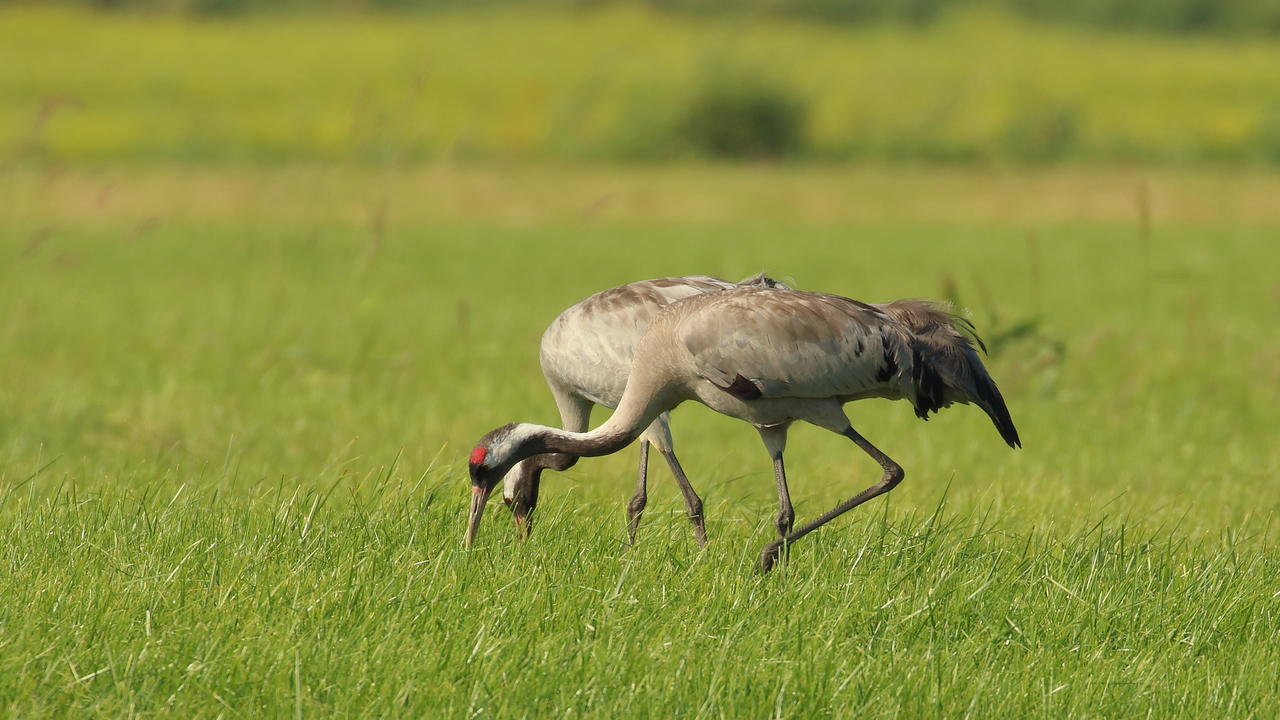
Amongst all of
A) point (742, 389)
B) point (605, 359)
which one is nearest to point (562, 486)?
point (605, 359)

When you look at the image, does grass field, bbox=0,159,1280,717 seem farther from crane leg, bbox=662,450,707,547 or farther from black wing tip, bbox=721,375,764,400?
black wing tip, bbox=721,375,764,400

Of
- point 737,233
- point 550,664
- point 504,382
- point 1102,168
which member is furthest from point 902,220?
point 550,664

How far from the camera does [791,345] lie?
5.64 metres

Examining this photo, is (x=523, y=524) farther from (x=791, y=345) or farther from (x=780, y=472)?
(x=791, y=345)

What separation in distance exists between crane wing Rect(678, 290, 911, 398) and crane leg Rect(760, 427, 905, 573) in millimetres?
208

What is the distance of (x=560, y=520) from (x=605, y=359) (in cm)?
71

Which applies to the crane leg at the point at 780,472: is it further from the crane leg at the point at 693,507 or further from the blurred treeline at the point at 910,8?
the blurred treeline at the point at 910,8

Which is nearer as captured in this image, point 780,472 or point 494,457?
point 494,457

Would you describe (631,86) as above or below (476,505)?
below

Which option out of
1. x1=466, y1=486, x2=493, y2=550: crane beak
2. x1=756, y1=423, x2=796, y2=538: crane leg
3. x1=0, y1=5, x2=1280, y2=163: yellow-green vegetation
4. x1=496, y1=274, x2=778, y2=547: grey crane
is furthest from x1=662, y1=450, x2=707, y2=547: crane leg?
x1=0, y1=5, x2=1280, y2=163: yellow-green vegetation

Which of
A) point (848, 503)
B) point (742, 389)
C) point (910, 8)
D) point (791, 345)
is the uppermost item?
point (791, 345)

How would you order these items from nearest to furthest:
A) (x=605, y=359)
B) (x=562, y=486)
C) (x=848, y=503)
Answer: (x=848, y=503), (x=605, y=359), (x=562, y=486)

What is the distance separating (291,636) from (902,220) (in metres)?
24.1

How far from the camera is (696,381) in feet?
18.8
